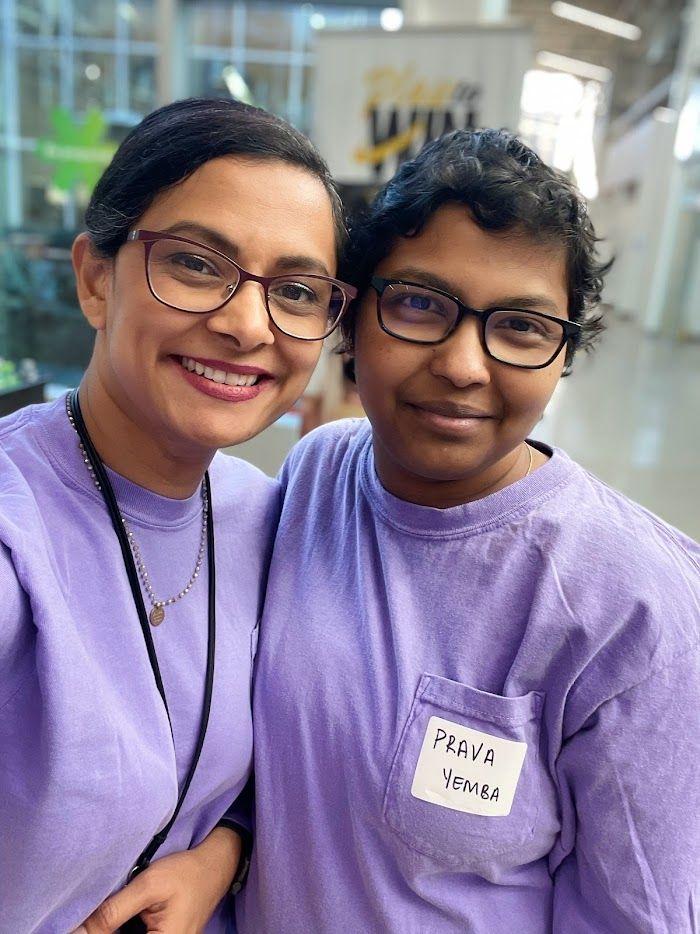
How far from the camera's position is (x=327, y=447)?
124 centimetres

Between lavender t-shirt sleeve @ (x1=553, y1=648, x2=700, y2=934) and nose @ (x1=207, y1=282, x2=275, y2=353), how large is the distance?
2.07 feet

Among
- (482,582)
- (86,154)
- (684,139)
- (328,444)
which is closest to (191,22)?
(86,154)

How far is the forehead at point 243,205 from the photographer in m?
0.81

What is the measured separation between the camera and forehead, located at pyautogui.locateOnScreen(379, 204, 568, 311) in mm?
865

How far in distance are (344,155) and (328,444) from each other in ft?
12.2

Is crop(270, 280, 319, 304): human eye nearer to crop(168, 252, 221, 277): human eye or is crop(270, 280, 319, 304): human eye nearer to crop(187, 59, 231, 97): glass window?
crop(168, 252, 221, 277): human eye

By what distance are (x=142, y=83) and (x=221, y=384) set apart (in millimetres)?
5279

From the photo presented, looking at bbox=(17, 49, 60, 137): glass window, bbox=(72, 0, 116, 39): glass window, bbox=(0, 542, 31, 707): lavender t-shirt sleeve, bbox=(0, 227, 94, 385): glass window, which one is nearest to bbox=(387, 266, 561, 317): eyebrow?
bbox=(0, 542, 31, 707): lavender t-shirt sleeve

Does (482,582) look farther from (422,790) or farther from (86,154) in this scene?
(86,154)

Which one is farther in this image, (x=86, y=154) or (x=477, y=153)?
(x=86, y=154)

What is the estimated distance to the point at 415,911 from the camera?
93 cm

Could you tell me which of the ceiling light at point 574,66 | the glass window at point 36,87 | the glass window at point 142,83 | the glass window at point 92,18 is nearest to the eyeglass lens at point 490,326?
the glass window at point 36,87

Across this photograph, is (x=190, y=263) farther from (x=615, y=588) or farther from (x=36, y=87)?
(x=36, y=87)

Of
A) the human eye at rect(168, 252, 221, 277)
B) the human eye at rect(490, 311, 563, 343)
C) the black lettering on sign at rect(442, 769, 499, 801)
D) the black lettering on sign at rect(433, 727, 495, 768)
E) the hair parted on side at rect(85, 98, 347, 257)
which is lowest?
the black lettering on sign at rect(442, 769, 499, 801)
